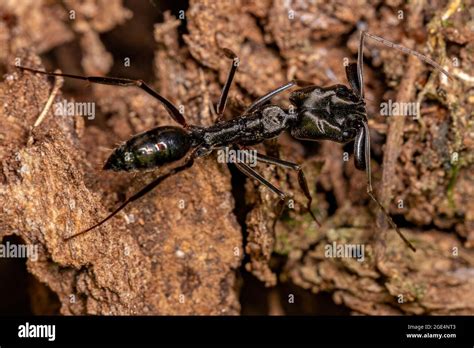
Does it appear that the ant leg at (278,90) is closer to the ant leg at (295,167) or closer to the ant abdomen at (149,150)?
the ant leg at (295,167)

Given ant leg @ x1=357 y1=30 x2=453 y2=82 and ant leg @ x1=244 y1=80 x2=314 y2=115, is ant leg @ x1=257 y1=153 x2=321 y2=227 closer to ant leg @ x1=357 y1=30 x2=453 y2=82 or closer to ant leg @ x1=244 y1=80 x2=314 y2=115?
ant leg @ x1=244 y1=80 x2=314 y2=115

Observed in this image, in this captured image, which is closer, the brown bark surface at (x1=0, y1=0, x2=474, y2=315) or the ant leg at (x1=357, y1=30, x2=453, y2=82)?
the brown bark surface at (x1=0, y1=0, x2=474, y2=315)

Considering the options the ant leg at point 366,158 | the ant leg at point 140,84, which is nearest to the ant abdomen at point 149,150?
the ant leg at point 140,84

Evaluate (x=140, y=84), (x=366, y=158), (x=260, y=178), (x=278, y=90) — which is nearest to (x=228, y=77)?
(x=278, y=90)

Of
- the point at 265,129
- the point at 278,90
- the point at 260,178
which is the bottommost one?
the point at 260,178

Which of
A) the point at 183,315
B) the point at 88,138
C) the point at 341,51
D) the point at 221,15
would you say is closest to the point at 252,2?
the point at 221,15

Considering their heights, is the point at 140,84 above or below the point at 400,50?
below

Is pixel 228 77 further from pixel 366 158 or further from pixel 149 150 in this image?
pixel 366 158

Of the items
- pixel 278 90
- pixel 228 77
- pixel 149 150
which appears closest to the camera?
pixel 149 150

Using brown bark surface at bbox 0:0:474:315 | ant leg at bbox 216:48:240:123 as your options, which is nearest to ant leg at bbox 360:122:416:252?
brown bark surface at bbox 0:0:474:315
